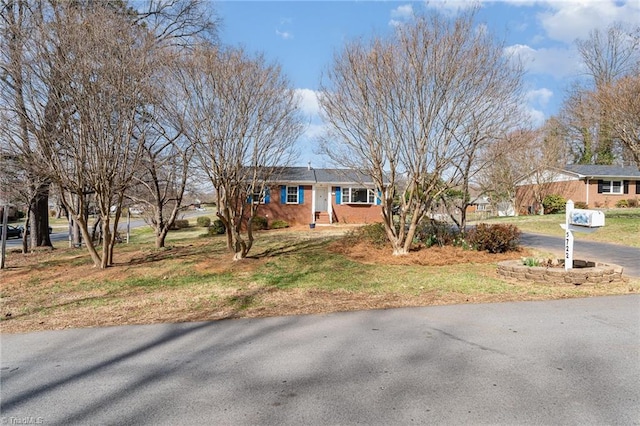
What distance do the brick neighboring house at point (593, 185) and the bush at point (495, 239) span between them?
21519 millimetres

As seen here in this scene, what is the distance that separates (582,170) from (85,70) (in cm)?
3360

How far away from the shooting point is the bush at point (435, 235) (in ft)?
39.5

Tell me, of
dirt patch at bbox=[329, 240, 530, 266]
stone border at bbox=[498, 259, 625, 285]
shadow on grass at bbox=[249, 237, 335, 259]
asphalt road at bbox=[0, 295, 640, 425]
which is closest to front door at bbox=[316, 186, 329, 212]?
shadow on grass at bbox=[249, 237, 335, 259]

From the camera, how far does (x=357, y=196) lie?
2583 centimetres

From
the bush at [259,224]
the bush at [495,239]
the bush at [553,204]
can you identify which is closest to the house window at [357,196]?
the bush at [259,224]

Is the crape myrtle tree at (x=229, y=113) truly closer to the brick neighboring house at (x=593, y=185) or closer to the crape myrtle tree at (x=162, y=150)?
→ the crape myrtle tree at (x=162, y=150)

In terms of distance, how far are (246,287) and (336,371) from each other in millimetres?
4122

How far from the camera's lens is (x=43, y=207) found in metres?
16.4

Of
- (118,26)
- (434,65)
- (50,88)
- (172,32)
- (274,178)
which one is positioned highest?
(172,32)

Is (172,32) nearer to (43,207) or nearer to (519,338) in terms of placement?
(43,207)

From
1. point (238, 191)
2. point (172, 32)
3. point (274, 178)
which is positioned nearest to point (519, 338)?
point (238, 191)

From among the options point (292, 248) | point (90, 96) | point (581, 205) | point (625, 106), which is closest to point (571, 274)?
point (292, 248)

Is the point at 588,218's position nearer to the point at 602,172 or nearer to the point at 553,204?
the point at 553,204
